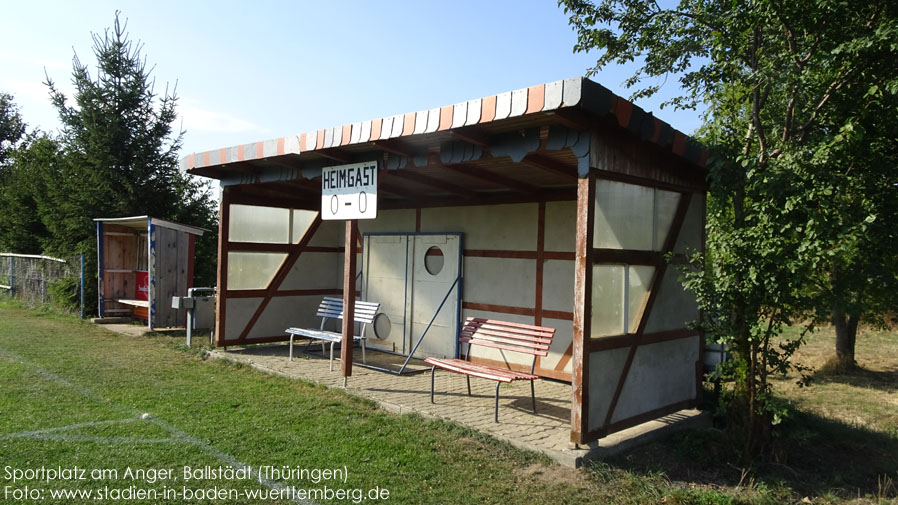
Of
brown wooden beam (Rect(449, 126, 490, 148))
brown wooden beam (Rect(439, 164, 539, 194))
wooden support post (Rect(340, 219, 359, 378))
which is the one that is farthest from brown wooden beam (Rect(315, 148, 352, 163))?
brown wooden beam (Rect(449, 126, 490, 148))

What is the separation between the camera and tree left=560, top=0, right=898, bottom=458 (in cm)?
455

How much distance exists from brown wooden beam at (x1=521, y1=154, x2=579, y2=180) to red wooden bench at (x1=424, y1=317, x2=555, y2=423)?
1679 mm

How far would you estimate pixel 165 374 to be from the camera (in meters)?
7.67

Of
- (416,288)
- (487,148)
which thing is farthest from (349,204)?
(416,288)

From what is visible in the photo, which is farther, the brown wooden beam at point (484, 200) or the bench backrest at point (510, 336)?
the brown wooden beam at point (484, 200)

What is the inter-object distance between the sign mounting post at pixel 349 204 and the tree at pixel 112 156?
8.88 meters

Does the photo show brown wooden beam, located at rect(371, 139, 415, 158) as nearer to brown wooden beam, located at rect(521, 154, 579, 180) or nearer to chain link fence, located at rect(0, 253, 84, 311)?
brown wooden beam, located at rect(521, 154, 579, 180)

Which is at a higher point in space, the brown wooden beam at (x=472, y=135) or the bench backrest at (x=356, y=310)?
the brown wooden beam at (x=472, y=135)

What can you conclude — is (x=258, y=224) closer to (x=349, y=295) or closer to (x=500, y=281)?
(x=349, y=295)

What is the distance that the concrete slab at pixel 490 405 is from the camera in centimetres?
512

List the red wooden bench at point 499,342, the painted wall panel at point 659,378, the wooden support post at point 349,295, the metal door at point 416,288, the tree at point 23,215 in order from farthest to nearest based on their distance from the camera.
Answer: the tree at point 23,215
the metal door at point 416,288
the wooden support post at point 349,295
the red wooden bench at point 499,342
the painted wall panel at point 659,378

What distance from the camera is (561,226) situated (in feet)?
25.5

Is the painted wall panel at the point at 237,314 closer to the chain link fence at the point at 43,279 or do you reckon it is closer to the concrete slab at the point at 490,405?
the concrete slab at the point at 490,405

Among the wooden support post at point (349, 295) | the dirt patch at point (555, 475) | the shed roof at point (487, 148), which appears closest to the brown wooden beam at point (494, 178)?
the shed roof at point (487, 148)
